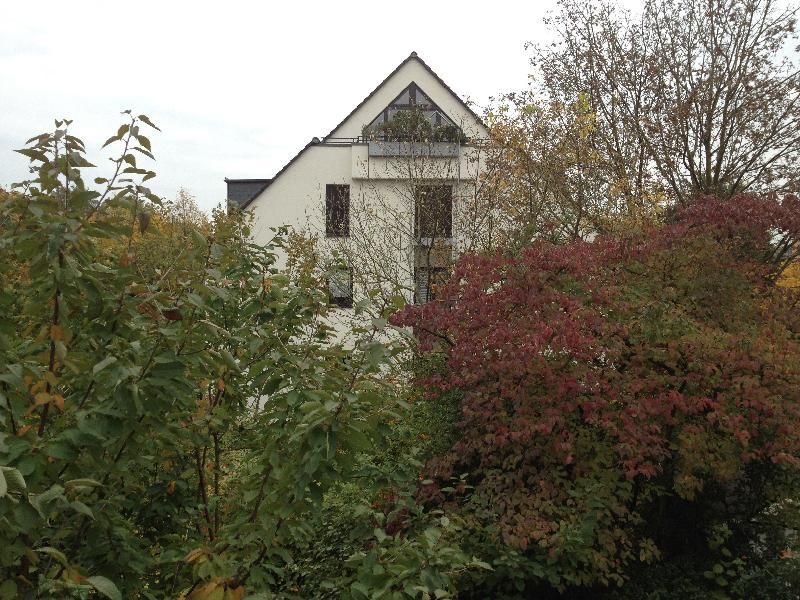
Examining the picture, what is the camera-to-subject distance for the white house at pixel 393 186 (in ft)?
54.6

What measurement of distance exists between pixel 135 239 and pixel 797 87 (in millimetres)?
16962

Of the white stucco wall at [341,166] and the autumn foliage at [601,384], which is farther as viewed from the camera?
the white stucco wall at [341,166]

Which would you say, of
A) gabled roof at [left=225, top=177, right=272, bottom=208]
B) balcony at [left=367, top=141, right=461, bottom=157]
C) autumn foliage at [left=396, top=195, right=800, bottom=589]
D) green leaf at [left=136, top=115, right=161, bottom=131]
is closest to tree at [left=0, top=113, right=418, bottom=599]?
green leaf at [left=136, top=115, right=161, bottom=131]

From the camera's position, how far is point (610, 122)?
17922mm

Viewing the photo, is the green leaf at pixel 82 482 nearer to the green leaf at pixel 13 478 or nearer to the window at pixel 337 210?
the green leaf at pixel 13 478

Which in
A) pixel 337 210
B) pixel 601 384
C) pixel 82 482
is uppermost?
pixel 337 210

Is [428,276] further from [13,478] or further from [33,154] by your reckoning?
A: [13,478]

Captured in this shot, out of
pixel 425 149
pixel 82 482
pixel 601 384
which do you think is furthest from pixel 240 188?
pixel 82 482

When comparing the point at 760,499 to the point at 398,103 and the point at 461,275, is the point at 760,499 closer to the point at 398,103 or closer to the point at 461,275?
the point at 461,275

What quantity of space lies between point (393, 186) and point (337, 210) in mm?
3344

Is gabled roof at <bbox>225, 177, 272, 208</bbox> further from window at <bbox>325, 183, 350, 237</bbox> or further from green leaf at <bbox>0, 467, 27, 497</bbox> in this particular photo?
green leaf at <bbox>0, 467, 27, 497</bbox>

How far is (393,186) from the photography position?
1997 centimetres

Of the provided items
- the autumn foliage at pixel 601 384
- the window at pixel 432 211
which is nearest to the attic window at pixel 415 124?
the window at pixel 432 211

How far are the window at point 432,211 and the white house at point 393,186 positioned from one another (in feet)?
0.07
